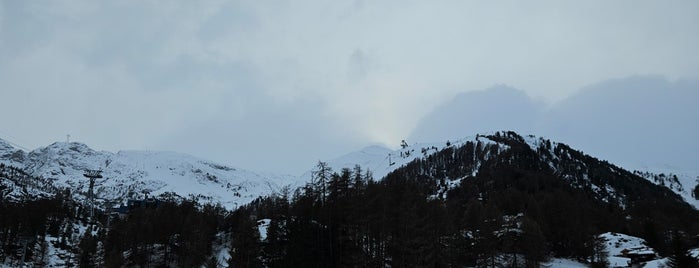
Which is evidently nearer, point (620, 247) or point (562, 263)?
point (562, 263)

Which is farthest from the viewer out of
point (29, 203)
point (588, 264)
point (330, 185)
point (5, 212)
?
point (29, 203)

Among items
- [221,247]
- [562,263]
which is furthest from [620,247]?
[221,247]

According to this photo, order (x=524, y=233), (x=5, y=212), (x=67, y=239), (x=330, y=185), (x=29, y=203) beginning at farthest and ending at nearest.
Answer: (x=67, y=239)
(x=29, y=203)
(x=5, y=212)
(x=524, y=233)
(x=330, y=185)

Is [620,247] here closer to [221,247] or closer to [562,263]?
[562,263]

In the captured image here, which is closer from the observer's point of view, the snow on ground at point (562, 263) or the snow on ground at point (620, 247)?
the snow on ground at point (562, 263)

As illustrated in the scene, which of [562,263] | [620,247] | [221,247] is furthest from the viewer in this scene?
[221,247]

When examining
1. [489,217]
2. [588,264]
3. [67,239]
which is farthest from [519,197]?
[67,239]

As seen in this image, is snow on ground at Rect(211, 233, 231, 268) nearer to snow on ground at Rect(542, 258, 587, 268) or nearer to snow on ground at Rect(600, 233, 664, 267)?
snow on ground at Rect(542, 258, 587, 268)

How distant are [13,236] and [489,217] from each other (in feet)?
297

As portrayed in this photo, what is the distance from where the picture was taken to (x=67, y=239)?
13012cm

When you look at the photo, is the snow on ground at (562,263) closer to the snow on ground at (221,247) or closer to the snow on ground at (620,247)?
the snow on ground at (620,247)

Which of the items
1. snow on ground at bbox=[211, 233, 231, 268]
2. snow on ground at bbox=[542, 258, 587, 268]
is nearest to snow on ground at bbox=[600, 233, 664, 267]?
snow on ground at bbox=[542, 258, 587, 268]

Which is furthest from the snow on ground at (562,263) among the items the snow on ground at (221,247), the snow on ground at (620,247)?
the snow on ground at (221,247)

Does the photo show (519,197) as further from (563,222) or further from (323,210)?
(323,210)
